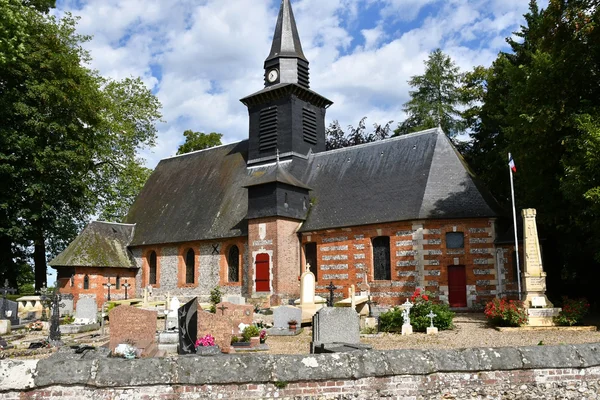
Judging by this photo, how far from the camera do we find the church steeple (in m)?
30.9

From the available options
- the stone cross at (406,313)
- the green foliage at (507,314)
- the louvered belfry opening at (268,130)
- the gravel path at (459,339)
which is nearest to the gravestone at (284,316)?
the gravel path at (459,339)

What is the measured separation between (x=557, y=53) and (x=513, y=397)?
14996 mm

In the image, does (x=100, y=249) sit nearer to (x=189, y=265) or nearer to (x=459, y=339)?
(x=189, y=265)

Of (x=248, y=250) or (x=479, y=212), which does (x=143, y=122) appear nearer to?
(x=248, y=250)

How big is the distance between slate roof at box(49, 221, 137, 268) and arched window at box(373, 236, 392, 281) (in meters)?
15.5

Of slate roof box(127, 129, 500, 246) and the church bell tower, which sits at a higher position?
the church bell tower

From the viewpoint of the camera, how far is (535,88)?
1816 cm

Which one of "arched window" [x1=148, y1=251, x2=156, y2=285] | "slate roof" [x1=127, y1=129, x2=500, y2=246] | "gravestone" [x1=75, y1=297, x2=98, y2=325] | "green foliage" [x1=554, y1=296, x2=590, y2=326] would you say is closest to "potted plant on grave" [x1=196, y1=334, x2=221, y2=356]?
"gravestone" [x1=75, y1=297, x2=98, y2=325]

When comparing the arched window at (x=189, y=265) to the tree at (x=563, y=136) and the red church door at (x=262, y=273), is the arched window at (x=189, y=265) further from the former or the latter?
the tree at (x=563, y=136)

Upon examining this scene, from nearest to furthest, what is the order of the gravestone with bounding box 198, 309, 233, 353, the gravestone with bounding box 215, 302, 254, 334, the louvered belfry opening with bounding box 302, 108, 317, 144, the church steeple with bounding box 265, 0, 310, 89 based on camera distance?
the gravestone with bounding box 198, 309, 233, 353, the gravestone with bounding box 215, 302, 254, 334, the louvered belfry opening with bounding box 302, 108, 317, 144, the church steeple with bounding box 265, 0, 310, 89

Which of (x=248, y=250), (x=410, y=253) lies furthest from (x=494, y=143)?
(x=248, y=250)

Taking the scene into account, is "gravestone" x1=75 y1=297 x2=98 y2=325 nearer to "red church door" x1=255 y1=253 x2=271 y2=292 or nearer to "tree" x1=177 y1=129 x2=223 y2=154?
"red church door" x1=255 y1=253 x2=271 y2=292

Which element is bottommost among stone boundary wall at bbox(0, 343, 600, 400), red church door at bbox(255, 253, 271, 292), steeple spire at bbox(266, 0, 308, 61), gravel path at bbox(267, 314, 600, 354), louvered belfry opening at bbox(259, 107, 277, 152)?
gravel path at bbox(267, 314, 600, 354)

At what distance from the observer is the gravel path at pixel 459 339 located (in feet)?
42.2
